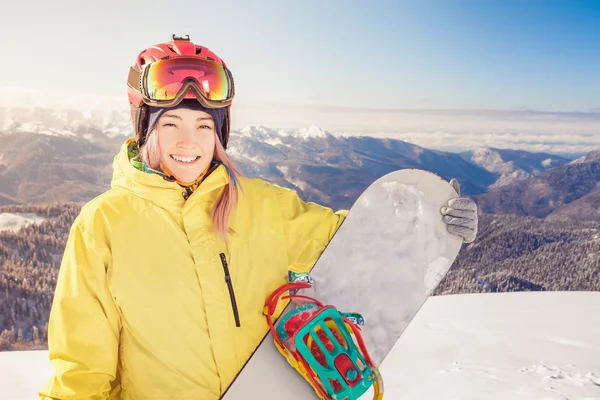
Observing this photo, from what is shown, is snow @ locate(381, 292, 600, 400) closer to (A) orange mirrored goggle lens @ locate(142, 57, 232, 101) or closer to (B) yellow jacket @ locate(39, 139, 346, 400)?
(B) yellow jacket @ locate(39, 139, 346, 400)

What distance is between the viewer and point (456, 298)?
612 inches

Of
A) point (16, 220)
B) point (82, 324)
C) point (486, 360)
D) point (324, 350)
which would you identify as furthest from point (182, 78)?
point (16, 220)

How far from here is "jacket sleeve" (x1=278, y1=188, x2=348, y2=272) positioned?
1.96 meters

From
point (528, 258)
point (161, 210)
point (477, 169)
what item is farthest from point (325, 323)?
point (477, 169)

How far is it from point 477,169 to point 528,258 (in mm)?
109812

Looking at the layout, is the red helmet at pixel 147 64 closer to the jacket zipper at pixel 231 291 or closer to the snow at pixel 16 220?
the jacket zipper at pixel 231 291

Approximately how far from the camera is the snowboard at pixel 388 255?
7.47 ft

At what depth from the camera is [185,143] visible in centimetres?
165

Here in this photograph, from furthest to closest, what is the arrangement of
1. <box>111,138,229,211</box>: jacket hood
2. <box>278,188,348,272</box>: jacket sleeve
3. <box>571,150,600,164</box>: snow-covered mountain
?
<box>571,150,600,164</box>: snow-covered mountain < <box>278,188,348,272</box>: jacket sleeve < <box>111,138,229,211</box>: jacket hood

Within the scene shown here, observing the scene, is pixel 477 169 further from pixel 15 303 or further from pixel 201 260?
pixel 201 260

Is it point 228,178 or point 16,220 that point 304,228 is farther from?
point 16,220

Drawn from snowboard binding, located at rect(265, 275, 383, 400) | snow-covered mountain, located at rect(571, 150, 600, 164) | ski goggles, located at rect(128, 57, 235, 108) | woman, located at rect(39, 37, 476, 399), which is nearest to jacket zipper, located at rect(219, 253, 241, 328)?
woman, located at rect(39, 37, 476, 399)

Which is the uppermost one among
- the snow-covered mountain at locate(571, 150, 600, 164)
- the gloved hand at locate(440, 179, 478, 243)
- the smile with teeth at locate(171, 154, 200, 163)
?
the smile with teeth at locate(171, 154, 200, 163)

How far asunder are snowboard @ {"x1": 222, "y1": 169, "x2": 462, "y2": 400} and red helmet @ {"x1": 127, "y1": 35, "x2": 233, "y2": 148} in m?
0.86
